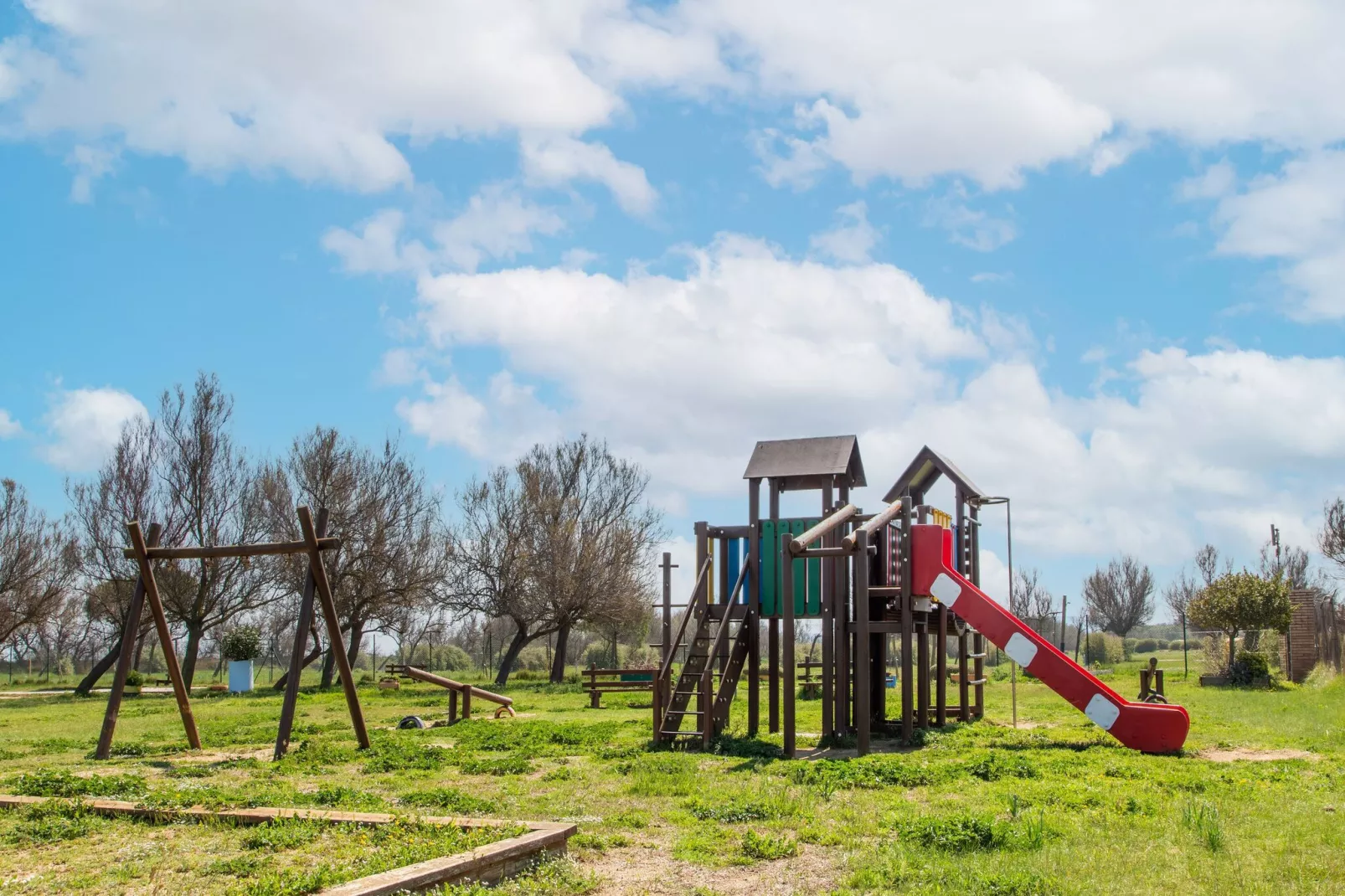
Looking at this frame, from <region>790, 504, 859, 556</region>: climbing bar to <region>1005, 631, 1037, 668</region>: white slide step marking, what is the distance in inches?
104

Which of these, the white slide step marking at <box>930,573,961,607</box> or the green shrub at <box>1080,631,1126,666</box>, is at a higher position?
the white slide step marking at <box>930,573,961,607</box>

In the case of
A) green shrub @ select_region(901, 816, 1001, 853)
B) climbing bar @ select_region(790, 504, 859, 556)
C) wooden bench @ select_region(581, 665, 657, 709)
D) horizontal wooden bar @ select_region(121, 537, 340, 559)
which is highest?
climbing bar @ select_region(790, 504, 859, 556)

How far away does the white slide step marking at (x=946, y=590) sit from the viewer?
14.9 metres

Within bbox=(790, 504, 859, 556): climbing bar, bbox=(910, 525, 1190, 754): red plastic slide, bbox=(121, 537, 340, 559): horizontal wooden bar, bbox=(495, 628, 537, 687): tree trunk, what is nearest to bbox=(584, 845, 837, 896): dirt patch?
bbox=(790, 504, 859, 556): climbing bar

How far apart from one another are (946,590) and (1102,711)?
2.55m

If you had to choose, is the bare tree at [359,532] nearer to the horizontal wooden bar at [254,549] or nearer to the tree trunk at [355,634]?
the tree trunk at [355,634]

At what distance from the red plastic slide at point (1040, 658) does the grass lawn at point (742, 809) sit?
0.40 m

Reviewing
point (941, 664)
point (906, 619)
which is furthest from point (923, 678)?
point (906, 619)

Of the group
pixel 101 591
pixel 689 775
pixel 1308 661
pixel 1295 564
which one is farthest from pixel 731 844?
pixel 1295 564

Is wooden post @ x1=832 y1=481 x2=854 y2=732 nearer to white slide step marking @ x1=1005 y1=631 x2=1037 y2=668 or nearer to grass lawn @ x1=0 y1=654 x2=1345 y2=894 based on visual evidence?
grass lawn @ x1=0 y1=654 x2=1345 y2=894

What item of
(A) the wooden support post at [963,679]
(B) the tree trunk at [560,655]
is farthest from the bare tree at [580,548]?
(A) the wooden support post at [963,679]

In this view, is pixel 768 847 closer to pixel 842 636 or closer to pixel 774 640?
pixel 842 636

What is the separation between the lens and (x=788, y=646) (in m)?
13.2

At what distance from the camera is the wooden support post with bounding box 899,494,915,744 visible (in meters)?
14.2
